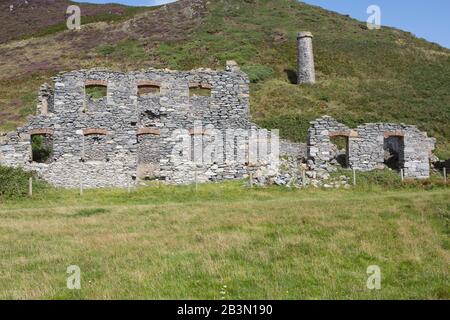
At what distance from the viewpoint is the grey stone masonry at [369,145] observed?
941 inches

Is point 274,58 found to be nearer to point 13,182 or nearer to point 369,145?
point 369,145

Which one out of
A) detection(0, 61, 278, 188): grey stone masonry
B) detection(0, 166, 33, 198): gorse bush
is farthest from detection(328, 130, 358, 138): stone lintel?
detection(0, 166, 33, 198): gorse bush

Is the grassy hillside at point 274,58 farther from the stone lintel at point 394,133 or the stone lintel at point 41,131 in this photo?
the stone lintel at point 41,131

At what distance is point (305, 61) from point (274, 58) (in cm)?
519

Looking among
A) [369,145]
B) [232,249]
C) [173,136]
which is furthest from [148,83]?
[232,249]

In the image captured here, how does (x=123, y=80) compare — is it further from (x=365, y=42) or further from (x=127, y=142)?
(x=365, y=42)

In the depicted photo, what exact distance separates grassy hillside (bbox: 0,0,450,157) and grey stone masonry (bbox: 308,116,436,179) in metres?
5.21

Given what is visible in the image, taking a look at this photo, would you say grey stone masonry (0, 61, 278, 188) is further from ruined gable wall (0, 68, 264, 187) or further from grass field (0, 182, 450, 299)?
grass field (0, 182, 450, 299)

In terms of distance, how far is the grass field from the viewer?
7.86m

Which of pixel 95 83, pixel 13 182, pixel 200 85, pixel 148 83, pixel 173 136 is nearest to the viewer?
pixel 13 182

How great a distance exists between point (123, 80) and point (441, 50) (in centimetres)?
4216

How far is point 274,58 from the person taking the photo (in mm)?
50219

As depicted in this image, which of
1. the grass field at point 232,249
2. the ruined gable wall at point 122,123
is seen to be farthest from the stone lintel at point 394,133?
the grass field at point 232,249

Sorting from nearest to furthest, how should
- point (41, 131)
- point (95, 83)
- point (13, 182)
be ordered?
point (13, 182)
point (41, 131)
point (95, 83)
